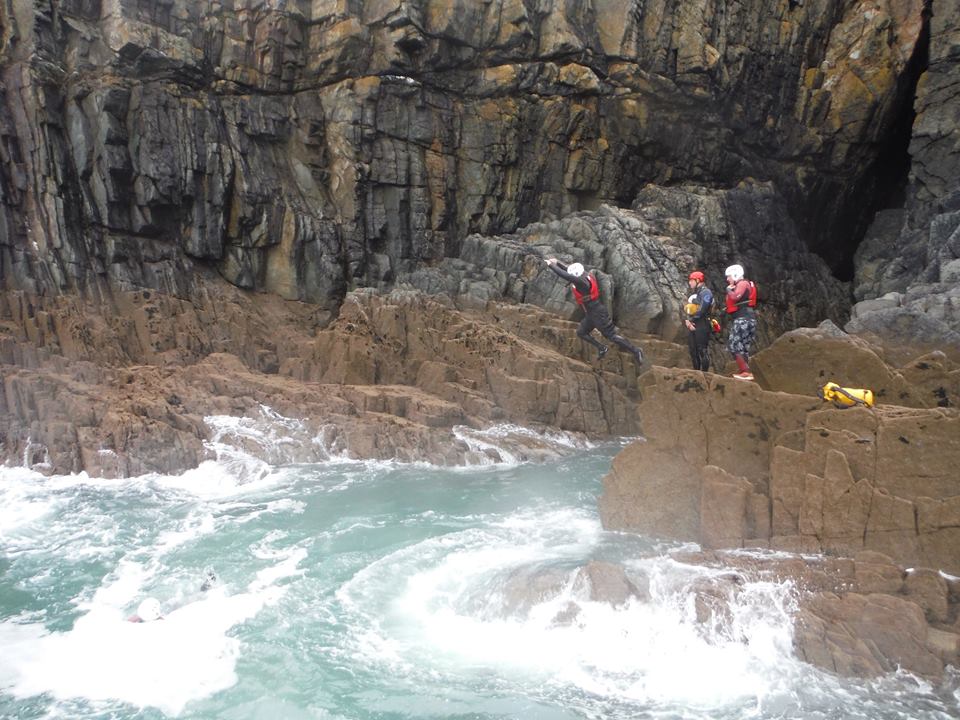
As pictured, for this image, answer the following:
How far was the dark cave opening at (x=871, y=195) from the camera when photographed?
28.5 meters

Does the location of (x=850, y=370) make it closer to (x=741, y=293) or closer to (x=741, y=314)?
(x=741, y=314)

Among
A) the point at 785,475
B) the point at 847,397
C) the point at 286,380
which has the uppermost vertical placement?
the point at 847,397

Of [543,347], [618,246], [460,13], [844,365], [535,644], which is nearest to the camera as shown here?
[535,644]

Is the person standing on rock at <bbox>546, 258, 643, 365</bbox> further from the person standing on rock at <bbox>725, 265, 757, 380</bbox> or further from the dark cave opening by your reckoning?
the dark cave opening

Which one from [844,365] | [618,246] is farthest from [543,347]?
[844,365]

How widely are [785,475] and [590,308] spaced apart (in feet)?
27.5

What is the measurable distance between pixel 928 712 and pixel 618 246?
52.2 ft

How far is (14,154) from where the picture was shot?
70.1ft

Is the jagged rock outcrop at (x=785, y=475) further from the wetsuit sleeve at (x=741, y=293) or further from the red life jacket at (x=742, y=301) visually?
the wetsuit sleeve at (x=741, y=293)

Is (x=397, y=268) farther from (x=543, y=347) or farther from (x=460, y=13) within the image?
(x=460, y=13)

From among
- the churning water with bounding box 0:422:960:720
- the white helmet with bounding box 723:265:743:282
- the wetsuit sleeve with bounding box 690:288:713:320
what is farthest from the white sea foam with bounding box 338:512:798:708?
the white helmet with bounding box 723:265:743:282

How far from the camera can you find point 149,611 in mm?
11133

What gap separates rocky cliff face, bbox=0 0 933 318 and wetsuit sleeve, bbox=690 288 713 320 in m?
A: 12.3

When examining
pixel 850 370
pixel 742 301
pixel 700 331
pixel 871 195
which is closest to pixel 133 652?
pixel 700 331
